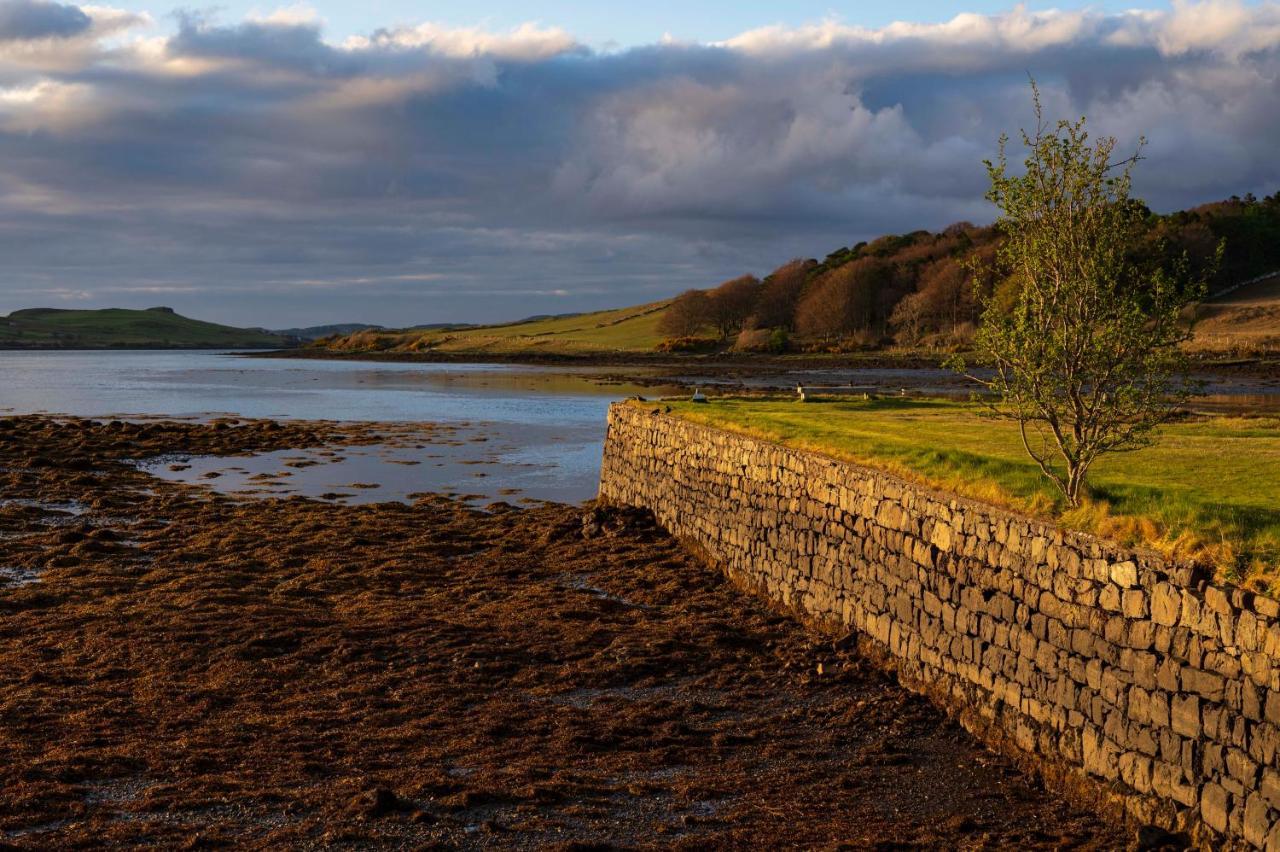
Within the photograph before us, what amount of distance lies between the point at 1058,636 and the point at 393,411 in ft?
155

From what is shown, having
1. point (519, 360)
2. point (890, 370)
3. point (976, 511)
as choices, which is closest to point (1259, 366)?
point (890, 370)

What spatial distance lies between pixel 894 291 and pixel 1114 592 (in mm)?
111050

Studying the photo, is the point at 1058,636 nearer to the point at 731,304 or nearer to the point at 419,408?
the point at 419,408

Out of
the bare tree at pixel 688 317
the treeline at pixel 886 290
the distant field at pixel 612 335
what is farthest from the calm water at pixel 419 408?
the bare tree at pixel 688 317

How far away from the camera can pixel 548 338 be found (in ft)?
482

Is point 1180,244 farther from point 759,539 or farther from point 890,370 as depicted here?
point 759,539

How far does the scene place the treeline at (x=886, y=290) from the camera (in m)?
104

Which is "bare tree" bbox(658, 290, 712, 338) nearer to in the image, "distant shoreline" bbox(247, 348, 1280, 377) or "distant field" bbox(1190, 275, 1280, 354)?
"distant shoreline" bbox(247, 348, 1280, 377)

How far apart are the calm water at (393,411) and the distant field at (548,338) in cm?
2323

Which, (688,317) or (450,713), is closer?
(450,713)

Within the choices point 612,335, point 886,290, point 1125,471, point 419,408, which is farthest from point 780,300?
point 1125,471

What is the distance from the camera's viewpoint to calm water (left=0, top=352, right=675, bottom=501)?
28906mm

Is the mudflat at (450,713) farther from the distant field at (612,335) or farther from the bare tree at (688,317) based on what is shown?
the bare tree at (688,317)

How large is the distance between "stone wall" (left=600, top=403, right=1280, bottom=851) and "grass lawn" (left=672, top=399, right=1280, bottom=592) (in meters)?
0.40
